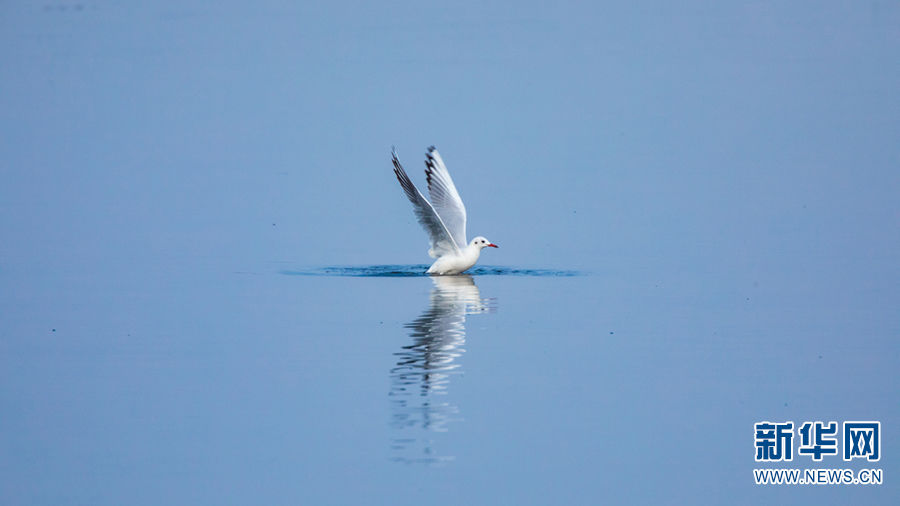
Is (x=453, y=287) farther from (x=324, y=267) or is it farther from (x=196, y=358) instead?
(x=196, y=358)

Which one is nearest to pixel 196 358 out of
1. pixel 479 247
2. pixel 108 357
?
pixel 108 357

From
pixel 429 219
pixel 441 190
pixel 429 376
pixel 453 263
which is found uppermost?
pixel 441 190

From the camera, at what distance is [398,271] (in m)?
16.7

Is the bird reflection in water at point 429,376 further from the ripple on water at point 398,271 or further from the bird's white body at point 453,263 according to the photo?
the bird's white body at point 453,263

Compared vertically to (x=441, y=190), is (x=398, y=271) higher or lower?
lower

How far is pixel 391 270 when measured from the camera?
1673 centimetres

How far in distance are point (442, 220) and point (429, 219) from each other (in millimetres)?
511

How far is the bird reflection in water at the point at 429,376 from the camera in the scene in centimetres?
870

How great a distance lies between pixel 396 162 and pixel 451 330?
421cm

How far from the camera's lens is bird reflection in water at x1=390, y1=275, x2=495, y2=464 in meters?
8.70

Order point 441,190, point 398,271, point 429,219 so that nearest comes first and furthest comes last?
point 429,219
point 398,271
point 441,190

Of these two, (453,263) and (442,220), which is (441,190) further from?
(453,263)

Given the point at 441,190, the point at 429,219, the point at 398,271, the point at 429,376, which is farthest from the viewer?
the point at 441,190

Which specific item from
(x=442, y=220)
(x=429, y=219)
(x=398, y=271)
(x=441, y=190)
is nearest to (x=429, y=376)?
(x=429, y=219)
